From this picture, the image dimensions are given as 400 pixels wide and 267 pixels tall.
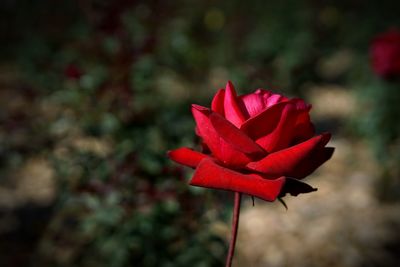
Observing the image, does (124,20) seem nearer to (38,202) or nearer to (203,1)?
(38,202)

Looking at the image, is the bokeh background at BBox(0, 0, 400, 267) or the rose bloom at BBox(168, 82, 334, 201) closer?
the rose bloom at BBox(168, 82, 334, 201)

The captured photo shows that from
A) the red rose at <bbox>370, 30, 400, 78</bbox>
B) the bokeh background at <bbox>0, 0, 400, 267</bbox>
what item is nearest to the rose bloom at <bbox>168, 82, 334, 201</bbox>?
the bokeh background at <bbox>0, 0, 400, 267</bbox>

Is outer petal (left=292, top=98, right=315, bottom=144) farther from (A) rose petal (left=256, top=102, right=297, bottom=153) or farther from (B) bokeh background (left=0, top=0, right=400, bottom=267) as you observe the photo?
(B) bokeh background (left=0, top=0, right=400, bottom=267)

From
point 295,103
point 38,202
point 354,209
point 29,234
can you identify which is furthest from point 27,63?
point 295,103

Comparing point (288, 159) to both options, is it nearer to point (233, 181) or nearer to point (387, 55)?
point (233, 181)

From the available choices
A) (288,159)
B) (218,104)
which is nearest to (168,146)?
(218,104)

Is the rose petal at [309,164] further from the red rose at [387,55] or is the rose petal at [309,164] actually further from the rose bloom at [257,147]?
the red rose at [387,55]

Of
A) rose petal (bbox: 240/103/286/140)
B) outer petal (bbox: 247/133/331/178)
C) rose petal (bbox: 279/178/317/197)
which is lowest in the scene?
rose petal (bbox: 279/178/317/197)

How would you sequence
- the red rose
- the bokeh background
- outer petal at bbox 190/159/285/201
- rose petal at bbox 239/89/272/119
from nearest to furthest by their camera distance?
outer petal at bbox 190/159/285/201 → rose petal at bbox 239/89/272/119 → the bokeh background → the red rose
